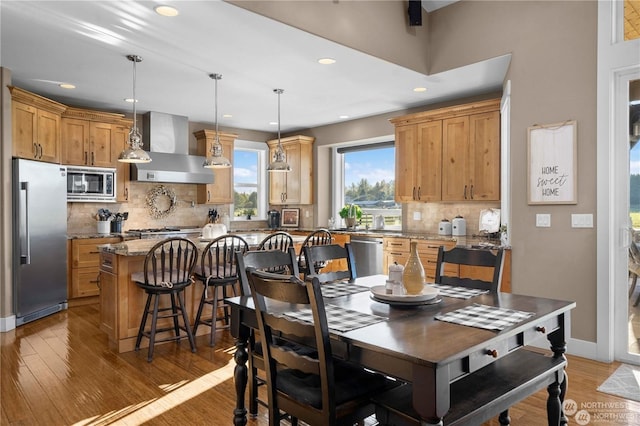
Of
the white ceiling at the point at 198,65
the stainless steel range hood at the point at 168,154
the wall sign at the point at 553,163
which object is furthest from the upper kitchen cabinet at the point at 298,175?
the wall sign at the point at 553,163

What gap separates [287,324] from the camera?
1.72 metres

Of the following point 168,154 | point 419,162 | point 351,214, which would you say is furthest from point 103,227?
point 419,162

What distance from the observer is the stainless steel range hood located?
20.2 ft

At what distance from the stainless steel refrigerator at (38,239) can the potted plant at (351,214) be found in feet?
12.5

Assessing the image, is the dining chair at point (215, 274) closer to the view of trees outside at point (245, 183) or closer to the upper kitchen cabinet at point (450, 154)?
the upper kitchen cabinet at point (450, 154)

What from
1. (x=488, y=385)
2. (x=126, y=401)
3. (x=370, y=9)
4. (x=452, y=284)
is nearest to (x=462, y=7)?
(x=370, y=9)

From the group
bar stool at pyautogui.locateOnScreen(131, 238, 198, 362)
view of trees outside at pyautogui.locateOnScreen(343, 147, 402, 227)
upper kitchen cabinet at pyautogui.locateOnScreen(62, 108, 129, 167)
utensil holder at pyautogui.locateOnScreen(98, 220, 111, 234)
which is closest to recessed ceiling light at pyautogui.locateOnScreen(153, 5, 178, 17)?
bar stool at pyautogui.locateOnScreen(131, 238, 198, 362)

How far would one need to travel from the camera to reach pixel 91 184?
Answer: 5742 mm

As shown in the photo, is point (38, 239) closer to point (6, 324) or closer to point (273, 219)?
point (6, 324)

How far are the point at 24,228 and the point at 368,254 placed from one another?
4027mm

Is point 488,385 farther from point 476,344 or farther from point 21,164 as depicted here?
point 21,164

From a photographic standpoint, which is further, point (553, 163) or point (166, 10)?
point (553, 163)

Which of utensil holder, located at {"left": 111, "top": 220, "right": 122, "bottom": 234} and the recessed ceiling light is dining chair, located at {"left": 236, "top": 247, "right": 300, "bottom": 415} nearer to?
the recessed ceiling light

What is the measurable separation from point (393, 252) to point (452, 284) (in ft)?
9.09
